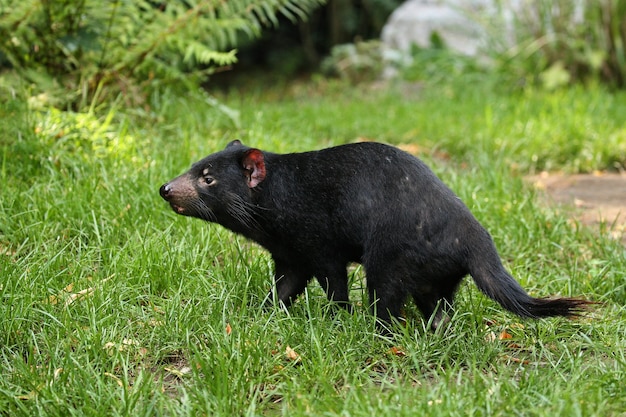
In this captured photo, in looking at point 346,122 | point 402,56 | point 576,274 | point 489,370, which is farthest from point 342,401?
point 402,56

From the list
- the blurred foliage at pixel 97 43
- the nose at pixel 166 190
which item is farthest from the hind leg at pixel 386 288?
the blurred foliage at pixel 97 43

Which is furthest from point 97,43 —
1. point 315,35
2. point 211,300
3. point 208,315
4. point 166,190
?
point 315,35

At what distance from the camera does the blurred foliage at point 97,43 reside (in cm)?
493

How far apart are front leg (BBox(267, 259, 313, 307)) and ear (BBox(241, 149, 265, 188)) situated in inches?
13.9

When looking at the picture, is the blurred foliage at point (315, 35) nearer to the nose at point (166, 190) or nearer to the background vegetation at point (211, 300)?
the background vegetation at point (211, 300)

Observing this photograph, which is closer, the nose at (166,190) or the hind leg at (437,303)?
the hind leg at (437,303)

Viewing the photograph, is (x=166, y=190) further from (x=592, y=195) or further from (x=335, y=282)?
(x=592, y=195)

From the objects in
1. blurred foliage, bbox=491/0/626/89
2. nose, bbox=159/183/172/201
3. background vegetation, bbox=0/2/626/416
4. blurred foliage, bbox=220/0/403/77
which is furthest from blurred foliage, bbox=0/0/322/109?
blurred foliage, bbox=220/0/403/77

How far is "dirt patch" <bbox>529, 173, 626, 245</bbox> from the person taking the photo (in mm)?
4434

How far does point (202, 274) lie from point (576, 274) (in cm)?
174

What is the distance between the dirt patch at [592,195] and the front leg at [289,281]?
177cm

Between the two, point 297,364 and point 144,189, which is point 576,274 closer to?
point 297,364

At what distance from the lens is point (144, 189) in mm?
4047

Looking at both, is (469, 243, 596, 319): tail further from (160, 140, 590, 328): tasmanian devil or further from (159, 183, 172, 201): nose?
(159, 183, 172, 201): nose
